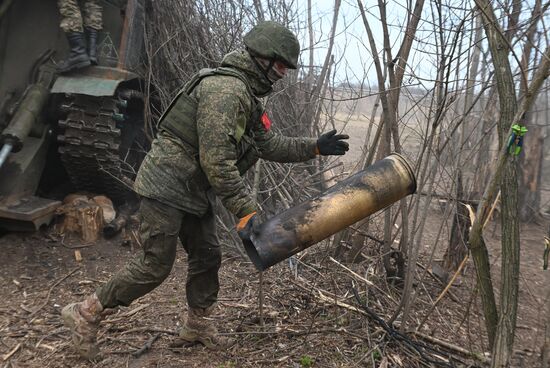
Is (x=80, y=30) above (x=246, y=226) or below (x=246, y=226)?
above

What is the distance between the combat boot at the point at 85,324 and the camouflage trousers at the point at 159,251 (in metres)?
0.06

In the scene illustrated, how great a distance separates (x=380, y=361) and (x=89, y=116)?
11.5 feet

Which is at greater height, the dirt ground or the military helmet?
the military helmet

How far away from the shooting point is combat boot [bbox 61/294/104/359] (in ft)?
9.64

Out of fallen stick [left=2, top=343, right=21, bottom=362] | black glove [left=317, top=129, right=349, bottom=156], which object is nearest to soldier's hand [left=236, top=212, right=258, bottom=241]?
black glove [left=317, top=129, right=349, bottom=156]

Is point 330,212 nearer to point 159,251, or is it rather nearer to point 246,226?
point 246,226

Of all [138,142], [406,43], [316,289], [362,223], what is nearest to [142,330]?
[316,289]

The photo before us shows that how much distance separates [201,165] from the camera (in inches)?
104

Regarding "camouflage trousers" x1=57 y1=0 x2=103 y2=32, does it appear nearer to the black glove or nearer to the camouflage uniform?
the camouflage uniform

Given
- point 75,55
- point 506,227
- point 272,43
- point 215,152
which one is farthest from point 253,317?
point 75,55

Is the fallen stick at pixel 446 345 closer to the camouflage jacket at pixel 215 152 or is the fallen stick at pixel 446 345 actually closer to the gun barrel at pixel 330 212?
the gun barrel at pixel 330 212

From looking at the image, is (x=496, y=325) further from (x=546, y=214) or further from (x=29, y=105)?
(x=546, y=214)

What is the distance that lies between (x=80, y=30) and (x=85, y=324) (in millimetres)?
3193

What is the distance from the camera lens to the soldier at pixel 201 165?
2590 mm
